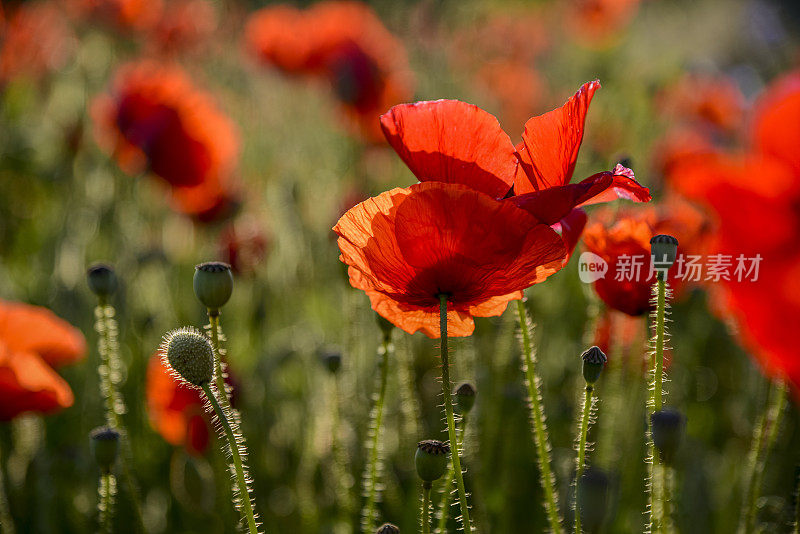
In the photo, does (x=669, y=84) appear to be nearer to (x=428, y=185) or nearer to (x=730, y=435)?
(x=730, y=435)

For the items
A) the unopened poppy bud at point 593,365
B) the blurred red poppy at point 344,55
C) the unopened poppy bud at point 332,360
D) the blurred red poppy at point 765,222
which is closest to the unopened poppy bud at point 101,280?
the unopened poppy bud at point 332,360

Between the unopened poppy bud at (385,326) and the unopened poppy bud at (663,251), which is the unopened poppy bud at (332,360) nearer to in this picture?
the unopened poppy bud at (385,326)

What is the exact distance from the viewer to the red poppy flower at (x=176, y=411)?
1.15m

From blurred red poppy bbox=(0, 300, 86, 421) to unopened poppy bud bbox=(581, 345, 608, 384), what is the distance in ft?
1.92

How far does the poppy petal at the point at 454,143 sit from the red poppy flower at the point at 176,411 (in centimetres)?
64

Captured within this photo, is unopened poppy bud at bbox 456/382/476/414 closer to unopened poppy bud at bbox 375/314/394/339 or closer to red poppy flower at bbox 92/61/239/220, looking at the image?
unopened poppy bud at bbox 375/314/394/339

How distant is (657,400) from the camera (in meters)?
0.67

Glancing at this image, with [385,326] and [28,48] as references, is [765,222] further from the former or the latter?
[28,48]

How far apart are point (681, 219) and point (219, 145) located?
3.34 ft

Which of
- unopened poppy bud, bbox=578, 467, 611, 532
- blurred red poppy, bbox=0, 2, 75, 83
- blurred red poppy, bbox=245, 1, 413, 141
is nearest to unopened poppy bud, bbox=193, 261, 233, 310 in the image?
unopened poppy bud, bbox=578, 467, 611, 532

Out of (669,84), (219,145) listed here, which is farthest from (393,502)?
(669,84)

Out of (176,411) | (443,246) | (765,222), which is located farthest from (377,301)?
(176,411)

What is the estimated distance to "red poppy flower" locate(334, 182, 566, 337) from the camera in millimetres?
587

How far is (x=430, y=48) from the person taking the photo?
13.0 ft
